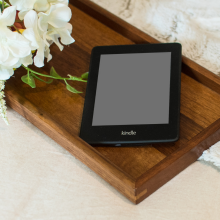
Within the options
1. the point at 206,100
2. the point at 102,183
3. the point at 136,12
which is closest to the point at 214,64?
the point at 206,100

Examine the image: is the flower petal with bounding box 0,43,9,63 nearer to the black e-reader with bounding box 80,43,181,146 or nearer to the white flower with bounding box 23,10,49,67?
the white flower with bounding box 23,10,49,67

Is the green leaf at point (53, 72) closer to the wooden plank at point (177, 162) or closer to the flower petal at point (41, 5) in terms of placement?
the flower petal at point (41, 5)

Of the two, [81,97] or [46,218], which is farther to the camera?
[81,97]

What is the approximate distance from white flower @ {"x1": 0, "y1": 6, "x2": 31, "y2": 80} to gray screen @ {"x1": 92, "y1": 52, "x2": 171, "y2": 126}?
0.15 metres

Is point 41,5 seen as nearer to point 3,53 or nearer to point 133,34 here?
point 3,53

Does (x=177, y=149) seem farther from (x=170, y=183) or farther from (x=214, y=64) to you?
(x=214, y=64)

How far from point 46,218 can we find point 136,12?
0.49m

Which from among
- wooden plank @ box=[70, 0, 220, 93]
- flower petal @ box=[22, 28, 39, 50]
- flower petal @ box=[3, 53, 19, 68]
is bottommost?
wooden plank @ box=[70, 0, 220, 93]

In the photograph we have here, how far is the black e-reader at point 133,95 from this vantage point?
1.66 feet

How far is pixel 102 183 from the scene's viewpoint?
1.67 ft

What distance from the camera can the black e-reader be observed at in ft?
1.66

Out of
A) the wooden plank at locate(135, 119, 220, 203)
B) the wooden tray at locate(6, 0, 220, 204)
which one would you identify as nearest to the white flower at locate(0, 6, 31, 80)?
the wooden tray at locate(6, 0, 220, 204)

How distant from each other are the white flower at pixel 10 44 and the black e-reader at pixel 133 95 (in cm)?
14

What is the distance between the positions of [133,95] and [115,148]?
10 cm
